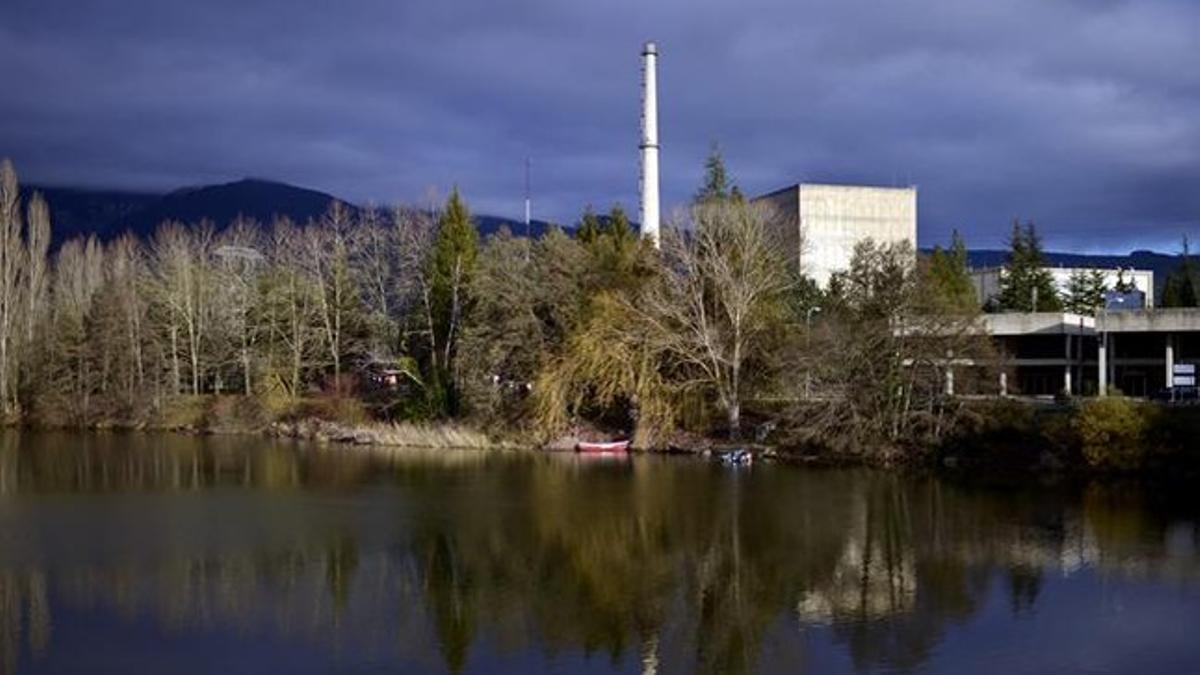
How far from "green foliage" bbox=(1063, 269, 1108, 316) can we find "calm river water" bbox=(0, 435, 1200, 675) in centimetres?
4768

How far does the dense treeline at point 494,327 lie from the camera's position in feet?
161

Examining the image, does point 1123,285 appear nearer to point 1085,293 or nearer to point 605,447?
point 1085,293

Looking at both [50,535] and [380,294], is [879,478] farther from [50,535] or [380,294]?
[380,294]

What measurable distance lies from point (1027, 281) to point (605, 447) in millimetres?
44546

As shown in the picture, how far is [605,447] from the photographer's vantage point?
53812 mm

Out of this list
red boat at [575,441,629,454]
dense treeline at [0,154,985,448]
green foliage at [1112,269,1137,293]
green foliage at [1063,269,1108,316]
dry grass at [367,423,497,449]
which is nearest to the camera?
dense treeline at [0,154,985,448]

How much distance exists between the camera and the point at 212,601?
2356 centimetres

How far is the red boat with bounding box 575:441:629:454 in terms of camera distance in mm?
53656

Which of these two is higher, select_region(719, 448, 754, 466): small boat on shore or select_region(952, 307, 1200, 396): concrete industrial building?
select_region(952, 307, 1200, 396): concrete industrial building

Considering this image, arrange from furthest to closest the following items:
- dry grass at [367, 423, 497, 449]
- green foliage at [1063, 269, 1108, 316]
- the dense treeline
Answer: green foliage at [1063, 269, 1108, 316]
dry grass at [367, 423, 497, 449]
the dense treeline

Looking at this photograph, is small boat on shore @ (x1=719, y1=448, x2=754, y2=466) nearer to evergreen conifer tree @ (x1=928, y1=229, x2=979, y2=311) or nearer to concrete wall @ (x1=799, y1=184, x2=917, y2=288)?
evergreen conifer tree @ (x1=928, y1=229, x2=979, y2=311)

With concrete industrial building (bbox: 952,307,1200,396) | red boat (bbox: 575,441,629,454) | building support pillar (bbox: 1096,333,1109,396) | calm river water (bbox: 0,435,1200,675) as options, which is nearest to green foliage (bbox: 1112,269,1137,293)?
concrete industrial building (bbox: 952,307,1200,396)

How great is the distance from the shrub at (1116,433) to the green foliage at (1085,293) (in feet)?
142

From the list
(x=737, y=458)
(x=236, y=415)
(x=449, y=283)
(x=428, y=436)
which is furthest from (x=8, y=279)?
(x=737, y=458)
